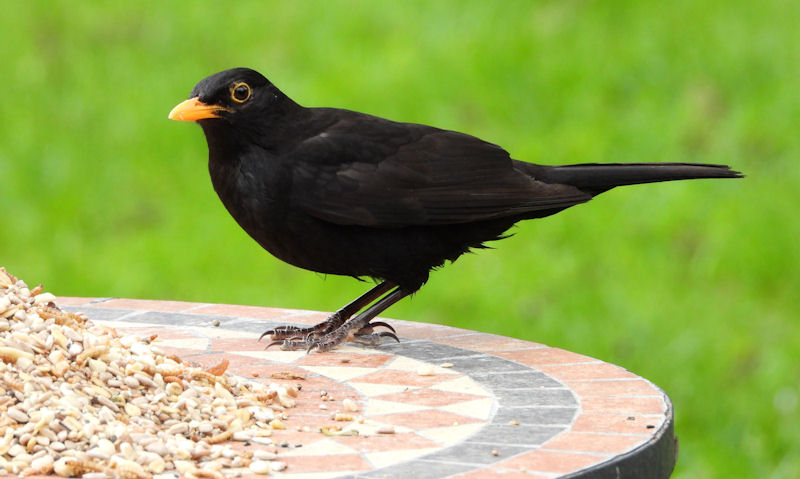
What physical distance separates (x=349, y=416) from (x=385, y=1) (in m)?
7.52

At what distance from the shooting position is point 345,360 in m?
4.04

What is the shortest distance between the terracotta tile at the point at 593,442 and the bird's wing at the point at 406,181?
150 centimetres

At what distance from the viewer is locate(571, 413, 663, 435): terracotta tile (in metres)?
3.03

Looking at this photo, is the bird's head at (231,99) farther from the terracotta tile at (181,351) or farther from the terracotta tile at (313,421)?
the terracotta tile at (313,421)

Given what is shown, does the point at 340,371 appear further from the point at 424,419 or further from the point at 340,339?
the point at 424,419

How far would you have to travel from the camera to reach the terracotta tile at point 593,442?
9.34 ft

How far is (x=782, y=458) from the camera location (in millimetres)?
6422

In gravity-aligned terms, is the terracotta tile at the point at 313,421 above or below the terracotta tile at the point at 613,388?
below

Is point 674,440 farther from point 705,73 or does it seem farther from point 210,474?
point 705,73

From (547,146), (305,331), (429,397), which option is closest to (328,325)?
(305,331)

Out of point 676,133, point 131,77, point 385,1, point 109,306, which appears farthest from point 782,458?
point 131,77

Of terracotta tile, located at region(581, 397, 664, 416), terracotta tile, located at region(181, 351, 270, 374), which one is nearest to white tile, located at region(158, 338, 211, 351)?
terracotta tile, located at region(181, 351, 270, 374)

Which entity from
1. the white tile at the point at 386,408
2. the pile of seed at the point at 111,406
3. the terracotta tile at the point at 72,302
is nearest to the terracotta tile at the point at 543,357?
the white tile at the point at 386,408

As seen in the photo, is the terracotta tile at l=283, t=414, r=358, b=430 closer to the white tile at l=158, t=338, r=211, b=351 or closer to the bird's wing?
the white tile at l=158, t=338, r=211, b=351
